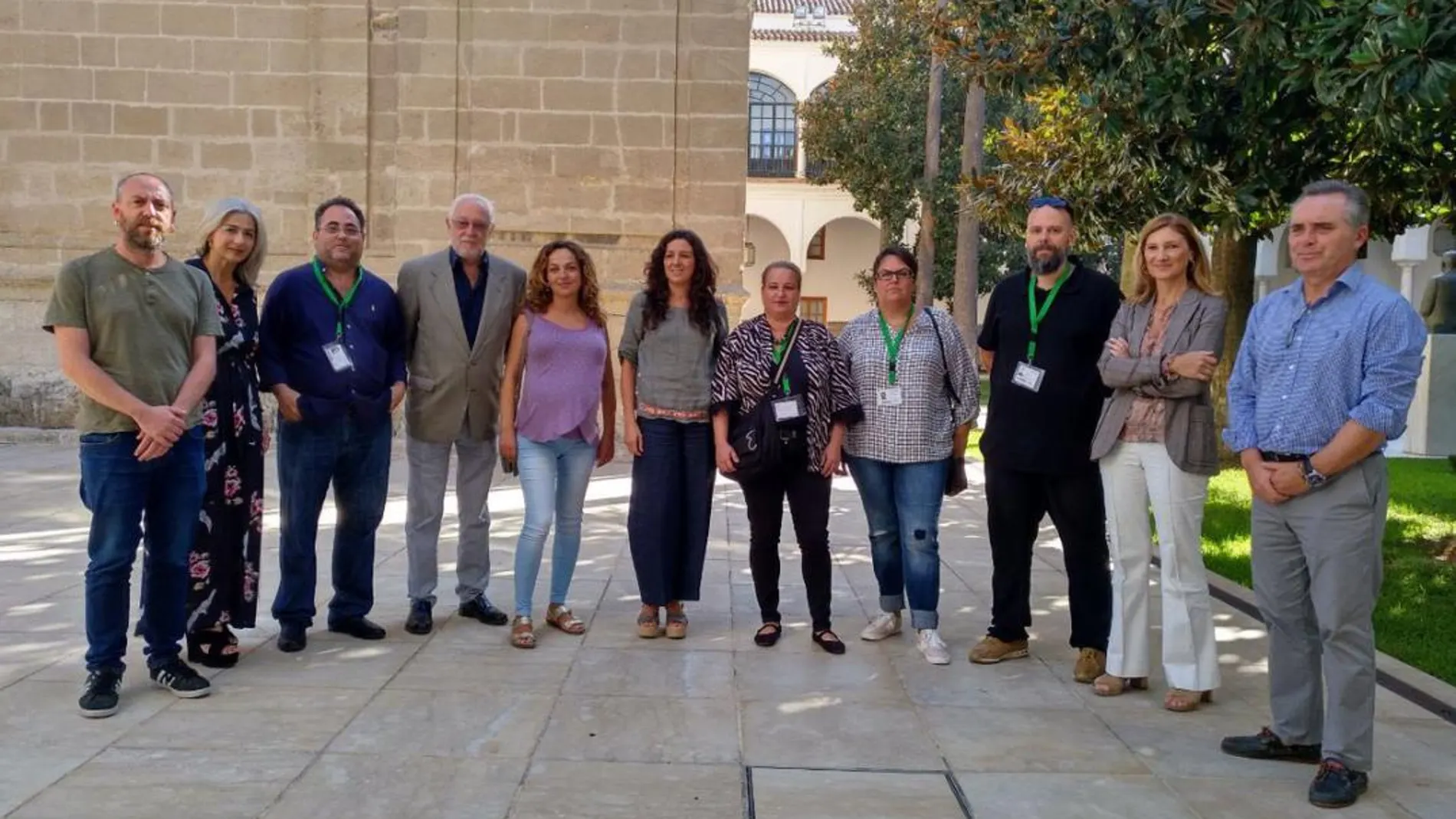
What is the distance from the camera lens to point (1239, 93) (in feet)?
24.7

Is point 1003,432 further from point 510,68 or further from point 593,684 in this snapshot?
point 510,68

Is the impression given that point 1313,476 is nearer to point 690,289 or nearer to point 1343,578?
point 1343,578

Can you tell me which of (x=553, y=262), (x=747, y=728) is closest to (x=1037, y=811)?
(x=747, y=728)

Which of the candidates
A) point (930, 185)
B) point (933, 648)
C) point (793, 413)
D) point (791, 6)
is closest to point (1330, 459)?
point (933, 648)

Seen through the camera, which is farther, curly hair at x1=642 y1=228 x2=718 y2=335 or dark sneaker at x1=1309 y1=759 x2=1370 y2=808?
curly hair at x1=642 y1=228 x2=718 y2=335

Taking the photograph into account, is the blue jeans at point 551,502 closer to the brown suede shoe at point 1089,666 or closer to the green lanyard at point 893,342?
the green lanyard at point 893,342

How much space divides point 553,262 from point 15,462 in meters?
8.24

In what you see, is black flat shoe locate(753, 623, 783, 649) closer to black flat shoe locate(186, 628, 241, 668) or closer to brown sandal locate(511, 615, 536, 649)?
brown sandal locate(511, 615, 536, 649)

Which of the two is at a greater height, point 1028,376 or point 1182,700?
point 1028,376

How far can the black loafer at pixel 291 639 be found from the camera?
541 cm

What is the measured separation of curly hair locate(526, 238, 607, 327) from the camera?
5.74 m

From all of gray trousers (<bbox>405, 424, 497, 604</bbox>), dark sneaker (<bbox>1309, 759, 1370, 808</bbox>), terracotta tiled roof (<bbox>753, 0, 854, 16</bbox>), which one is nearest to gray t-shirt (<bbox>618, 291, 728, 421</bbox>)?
gray trousers (<bbox>405, 424, 497, 604</bbox>)

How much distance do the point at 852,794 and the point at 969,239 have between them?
54.6 ft

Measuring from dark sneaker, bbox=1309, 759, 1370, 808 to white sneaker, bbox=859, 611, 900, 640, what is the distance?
88.3 inches
